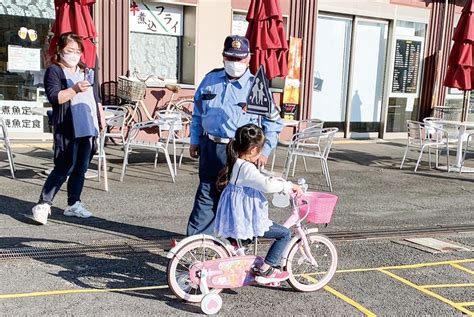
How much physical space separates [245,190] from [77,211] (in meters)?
2.71

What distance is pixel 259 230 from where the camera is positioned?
3953 mm

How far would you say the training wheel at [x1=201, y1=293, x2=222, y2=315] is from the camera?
3.82m

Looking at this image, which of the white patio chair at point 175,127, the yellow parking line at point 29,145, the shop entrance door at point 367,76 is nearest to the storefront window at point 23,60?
the yellow parking line at point 29,145

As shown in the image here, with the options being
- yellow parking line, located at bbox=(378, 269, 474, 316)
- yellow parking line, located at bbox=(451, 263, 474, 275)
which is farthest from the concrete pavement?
yellow parking line, located at bbox=(378, 269, 474, 316)

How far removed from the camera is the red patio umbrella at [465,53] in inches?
396

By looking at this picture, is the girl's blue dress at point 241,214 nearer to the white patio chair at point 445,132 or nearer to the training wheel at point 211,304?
the training wheel at point 211,304

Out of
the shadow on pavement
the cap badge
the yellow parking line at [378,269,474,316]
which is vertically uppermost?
the cap badge

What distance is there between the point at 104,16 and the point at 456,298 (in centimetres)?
852

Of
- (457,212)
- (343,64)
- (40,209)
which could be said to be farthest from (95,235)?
(343,64)

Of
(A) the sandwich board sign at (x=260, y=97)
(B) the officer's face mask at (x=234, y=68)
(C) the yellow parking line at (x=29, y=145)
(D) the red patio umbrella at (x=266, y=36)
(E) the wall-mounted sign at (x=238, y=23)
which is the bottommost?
(C) the yellow parking line at (x=29, y=145)

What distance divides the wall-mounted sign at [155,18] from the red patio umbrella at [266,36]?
3001 mm

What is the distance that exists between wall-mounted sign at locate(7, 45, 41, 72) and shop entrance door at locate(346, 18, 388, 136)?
7.29 meters

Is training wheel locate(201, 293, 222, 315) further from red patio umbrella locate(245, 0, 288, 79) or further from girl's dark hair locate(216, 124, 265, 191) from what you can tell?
red patio umbrella locate(245, 0, 288, 79)

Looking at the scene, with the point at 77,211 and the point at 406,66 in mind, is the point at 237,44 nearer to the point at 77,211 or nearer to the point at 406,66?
the point at 77,211
